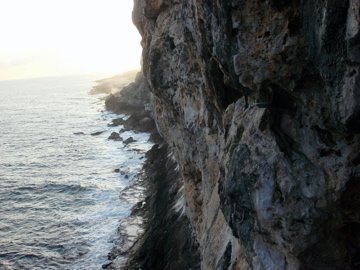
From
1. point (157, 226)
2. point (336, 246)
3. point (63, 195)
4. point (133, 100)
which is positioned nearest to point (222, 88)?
point (336, 246)

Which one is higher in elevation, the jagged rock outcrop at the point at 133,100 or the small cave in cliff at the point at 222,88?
the small cave in cliff at the point at 222,88

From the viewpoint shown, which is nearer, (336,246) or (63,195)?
(336,246)

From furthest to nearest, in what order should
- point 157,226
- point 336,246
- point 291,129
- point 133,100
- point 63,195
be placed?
point 133,100 < point 63,195 < point 157,226 < point 291,129 < point 336,246

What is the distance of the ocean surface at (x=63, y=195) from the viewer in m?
33.3

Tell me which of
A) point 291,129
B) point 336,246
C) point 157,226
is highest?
point 291,129

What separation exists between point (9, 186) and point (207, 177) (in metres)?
38.9

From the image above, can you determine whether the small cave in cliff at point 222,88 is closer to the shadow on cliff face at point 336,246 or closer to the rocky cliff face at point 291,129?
the rocky cliff face at point 291,129

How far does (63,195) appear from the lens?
46938 mm

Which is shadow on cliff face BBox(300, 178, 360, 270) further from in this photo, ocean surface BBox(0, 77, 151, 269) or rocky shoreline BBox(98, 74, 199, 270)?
ocean surface BBox(0, 77, 151, 269)

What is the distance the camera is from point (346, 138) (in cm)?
893

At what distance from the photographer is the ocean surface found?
33281 millimetres

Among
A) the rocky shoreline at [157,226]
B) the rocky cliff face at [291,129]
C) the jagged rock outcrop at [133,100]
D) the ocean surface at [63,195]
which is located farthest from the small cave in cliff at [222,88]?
the jagged rock outcrop at [133,100]

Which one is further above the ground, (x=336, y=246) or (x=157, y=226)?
(x=336, y=246)

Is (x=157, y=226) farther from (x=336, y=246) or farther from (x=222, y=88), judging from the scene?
(x=336, y=246)
